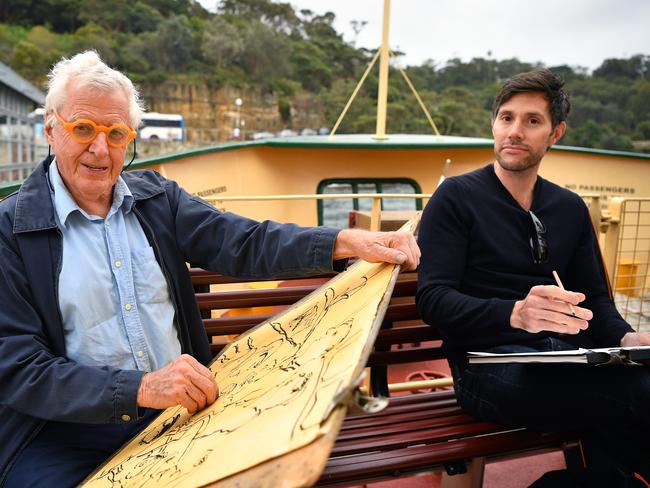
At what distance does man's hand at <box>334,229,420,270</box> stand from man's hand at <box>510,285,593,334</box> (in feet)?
1.21

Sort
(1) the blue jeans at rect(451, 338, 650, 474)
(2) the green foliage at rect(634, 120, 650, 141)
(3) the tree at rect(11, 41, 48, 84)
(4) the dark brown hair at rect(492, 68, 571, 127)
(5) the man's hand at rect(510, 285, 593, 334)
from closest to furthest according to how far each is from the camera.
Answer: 1. (5) the man's hand at rect(510, 285, 593, 334)
2. (1) the blue jeans at rect(451, 338, 650, 474)
3. (4) the dark brown hair at rect(492, 68, 571, 127)
4. (2) the green foliage at rect(634, 120, 650, 141)
5. (3) the tree at rect(11, 41, 48, 84)

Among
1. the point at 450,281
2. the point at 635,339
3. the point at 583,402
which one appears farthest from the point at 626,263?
the point at 583,402

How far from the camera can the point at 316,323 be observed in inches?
62.2

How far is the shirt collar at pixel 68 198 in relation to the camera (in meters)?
1.70

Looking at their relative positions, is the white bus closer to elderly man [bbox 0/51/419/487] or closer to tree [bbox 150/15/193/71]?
tree [bbox 150/15/193/71]

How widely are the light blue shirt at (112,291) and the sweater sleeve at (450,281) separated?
0.90 metres

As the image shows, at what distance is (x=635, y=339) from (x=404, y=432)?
0.89 m

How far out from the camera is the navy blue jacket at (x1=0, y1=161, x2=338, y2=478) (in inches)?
58.3

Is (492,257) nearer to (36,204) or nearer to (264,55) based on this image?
(36,204)

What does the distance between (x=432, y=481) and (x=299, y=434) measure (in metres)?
2.03

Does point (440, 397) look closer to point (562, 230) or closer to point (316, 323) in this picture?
point (562, 230)

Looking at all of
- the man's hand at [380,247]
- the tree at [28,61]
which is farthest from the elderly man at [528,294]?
the tree at [28,61]

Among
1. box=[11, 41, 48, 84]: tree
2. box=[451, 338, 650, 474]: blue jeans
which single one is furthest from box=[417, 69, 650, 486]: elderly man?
box=[11, 41, 48, 84]: tree

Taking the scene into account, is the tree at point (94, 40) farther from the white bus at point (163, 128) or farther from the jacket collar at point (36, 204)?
the jacket collar at point (36, 204)
